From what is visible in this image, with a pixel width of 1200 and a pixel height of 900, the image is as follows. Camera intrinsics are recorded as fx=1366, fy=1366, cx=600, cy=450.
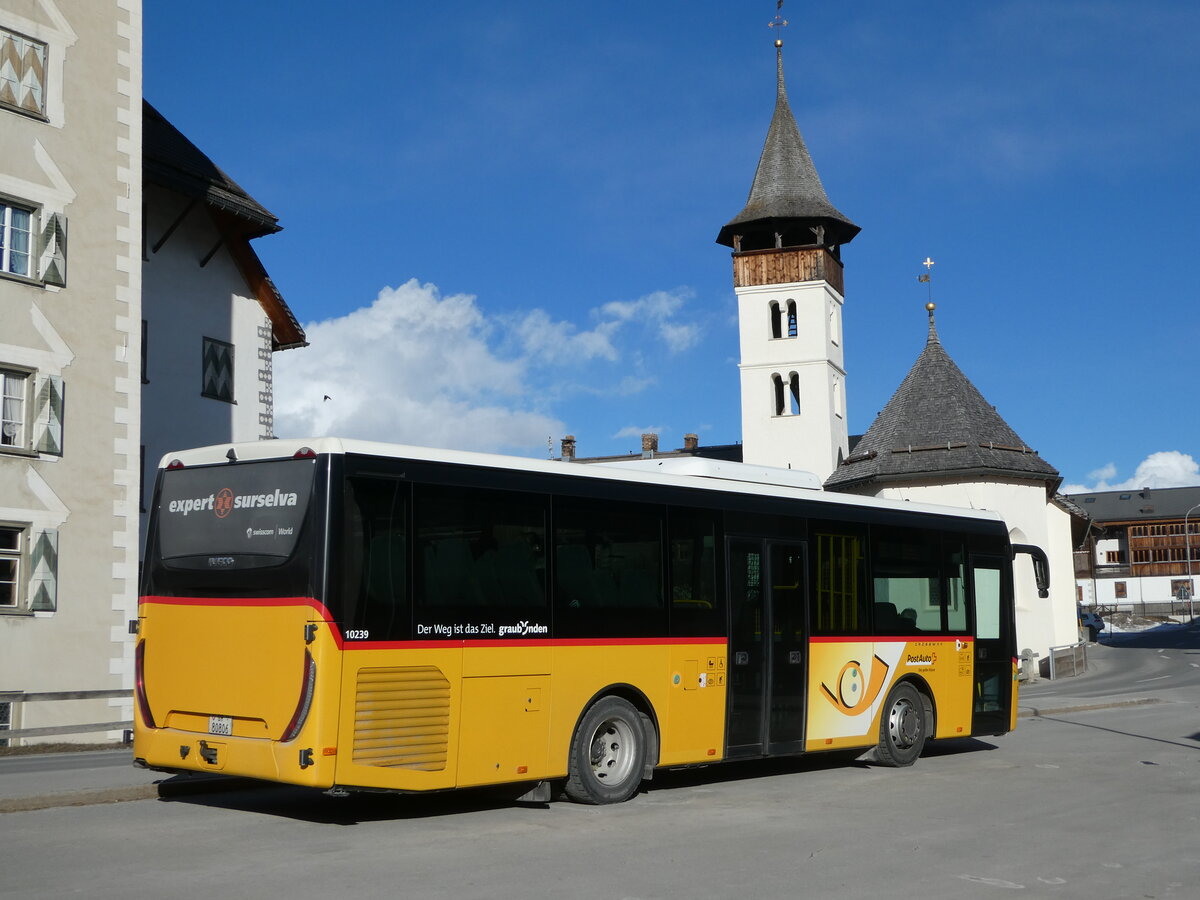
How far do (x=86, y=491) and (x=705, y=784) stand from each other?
13.4 metres

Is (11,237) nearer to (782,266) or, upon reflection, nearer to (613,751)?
(613,751)

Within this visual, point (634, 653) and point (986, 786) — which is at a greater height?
point (634, 653)

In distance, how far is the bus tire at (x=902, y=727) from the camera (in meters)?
15.7

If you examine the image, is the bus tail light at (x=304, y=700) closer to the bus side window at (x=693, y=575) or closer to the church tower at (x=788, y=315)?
the bus side window at (x=693, y=575)

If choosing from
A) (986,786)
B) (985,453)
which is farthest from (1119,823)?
(985,453)

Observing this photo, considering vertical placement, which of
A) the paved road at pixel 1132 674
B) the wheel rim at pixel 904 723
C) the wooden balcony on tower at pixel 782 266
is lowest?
the paved road at pixel 1132 674

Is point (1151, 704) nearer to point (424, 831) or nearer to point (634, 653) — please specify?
point (634, 653)

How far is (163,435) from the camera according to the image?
95.4 feet

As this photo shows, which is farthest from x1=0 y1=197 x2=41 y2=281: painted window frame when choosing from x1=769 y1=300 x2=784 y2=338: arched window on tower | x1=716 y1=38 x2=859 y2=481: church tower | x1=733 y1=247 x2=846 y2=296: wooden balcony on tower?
x1=769 y1=300 x2=784 y2=338: arched window on tower

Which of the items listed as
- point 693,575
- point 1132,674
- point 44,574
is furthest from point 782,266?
point 693,575

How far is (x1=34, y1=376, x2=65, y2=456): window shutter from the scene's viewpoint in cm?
2233

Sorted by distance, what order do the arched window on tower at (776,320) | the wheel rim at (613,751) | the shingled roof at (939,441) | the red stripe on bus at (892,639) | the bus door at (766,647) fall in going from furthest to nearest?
the arched window on tower at (776,320) → the shingled roof at (939,441) → the red stripe on bus at (892,639) → the bus door at (766,647) → the wheel rim at (613,751)

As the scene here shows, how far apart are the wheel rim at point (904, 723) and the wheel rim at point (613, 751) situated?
4.57 meters

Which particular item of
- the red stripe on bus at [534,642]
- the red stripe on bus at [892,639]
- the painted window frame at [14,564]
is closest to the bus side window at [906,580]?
the red stripe on bus at [892,639]
